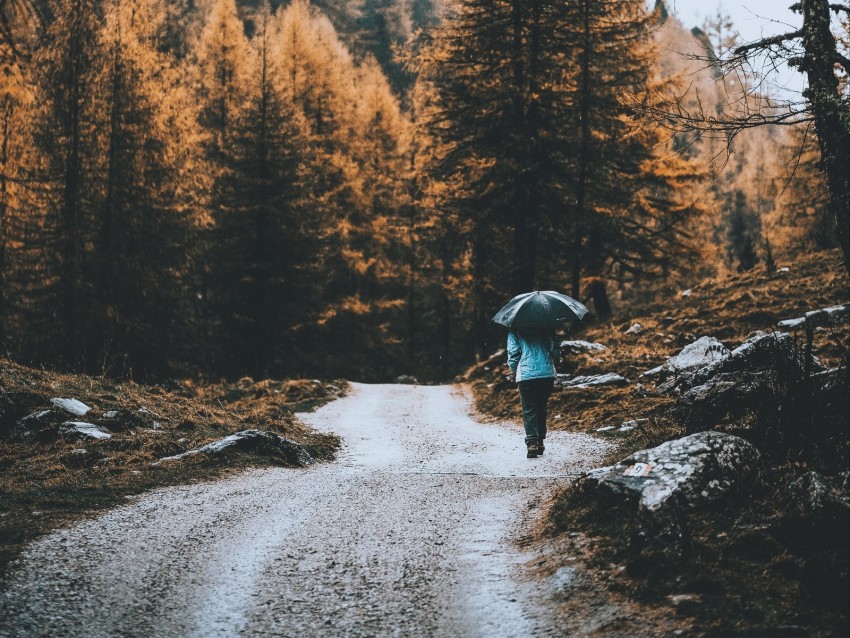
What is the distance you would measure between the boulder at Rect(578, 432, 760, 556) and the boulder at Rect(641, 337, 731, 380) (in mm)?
5965

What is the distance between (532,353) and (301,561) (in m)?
4.71

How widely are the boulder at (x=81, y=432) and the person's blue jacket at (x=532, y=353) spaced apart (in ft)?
18.9

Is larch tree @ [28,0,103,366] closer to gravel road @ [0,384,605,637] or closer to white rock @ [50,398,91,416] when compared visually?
white rock @ [50,398,91,416]

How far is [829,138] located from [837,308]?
9144mm

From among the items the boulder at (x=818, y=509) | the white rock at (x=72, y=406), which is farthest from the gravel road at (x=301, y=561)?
the white rock at (x=72, y=406)

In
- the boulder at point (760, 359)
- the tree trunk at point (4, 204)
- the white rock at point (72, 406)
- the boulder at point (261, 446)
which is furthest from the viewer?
the tree trunk at point (4, 204)

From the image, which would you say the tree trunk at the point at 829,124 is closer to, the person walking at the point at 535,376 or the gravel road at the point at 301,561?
the person walking at the point at 535,376

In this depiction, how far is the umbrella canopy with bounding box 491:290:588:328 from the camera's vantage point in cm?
830

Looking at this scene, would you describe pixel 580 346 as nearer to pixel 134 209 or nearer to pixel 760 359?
pixel 760 359

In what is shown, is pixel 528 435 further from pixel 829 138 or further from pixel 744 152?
pixel 744 152

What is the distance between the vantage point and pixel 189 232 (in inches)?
774

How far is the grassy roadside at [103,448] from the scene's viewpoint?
231 inches

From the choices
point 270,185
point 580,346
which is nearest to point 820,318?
point 580,346

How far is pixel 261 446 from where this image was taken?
8.83 m
